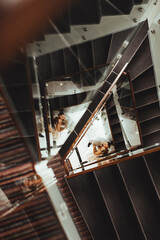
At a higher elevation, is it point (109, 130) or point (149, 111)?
point (149, 111)

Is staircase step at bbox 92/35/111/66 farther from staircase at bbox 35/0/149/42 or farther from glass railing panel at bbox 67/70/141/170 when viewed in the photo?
staircase at bbox 35/0/149/42

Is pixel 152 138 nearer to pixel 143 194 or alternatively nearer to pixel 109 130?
pixel 109 130

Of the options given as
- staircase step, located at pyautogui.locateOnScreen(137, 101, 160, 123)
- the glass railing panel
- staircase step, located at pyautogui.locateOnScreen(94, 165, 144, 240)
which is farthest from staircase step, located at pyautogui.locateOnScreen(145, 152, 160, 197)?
staircase step, located at pyautogui.locateOnScreen(137, 101, 160, 123)

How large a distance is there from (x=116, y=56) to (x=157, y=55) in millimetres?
840

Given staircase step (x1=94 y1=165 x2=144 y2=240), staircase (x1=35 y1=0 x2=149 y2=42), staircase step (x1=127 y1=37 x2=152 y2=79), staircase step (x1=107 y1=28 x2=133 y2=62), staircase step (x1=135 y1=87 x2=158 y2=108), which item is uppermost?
staircase (x1=35 y1=0 x2=149 y2=42)

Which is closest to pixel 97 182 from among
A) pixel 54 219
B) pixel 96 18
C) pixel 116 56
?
pixel 54 219

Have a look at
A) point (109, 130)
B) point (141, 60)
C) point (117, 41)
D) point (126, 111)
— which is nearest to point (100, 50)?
point (117, 41)

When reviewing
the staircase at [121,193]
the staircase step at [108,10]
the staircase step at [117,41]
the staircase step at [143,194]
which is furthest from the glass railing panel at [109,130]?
the staircase step at [108,10]

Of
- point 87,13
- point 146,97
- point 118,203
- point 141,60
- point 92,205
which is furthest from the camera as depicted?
point 146,97

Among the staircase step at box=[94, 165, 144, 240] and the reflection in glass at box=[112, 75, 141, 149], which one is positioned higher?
the reflection in glass at box=[112, 75, 141, 149]

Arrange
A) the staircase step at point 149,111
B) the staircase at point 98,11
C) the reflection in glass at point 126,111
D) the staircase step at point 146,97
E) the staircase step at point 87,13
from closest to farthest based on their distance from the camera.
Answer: the staircase step at point 87,13
the staircase at point 98,11
the reflection in glass at point 126,111
the staircase step at point 146,97
the staircase step at point 149,111

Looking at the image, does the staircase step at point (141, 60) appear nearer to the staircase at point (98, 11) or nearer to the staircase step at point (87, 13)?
the staircase at point (98, 11)

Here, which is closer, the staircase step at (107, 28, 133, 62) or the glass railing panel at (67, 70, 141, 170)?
the staircase step at (107, 28, 133, 62)

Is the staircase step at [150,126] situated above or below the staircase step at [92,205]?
above
